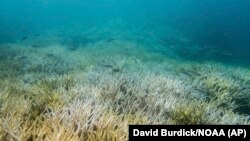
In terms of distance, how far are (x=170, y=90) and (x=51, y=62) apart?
8.21m

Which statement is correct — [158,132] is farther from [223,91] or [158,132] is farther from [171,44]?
[171,44]

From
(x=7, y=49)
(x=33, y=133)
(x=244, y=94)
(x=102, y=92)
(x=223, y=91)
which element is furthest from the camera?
(x=7, y=49)

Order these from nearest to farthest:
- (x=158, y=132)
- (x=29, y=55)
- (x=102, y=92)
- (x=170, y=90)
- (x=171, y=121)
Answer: (x=158, y=132), (x=171, y=121), (x=102, y=92), (x=170, y=90), (x=29, y=55)

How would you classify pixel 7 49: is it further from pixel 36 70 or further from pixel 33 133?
pixel 33 133

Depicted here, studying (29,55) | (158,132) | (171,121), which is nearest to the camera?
(158,132)

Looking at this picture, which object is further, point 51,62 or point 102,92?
point 51,62

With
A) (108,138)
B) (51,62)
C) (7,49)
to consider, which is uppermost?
(7,49)

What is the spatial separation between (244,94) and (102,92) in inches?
203

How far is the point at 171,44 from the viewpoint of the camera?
3011 centimetres

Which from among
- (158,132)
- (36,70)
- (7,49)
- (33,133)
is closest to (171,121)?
(158,132)

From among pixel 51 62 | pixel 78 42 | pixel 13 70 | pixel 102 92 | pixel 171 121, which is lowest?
pixel 171 121

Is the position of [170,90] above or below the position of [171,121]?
above

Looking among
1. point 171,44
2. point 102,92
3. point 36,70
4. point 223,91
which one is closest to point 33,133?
point 102,92

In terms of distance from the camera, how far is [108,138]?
357cm
